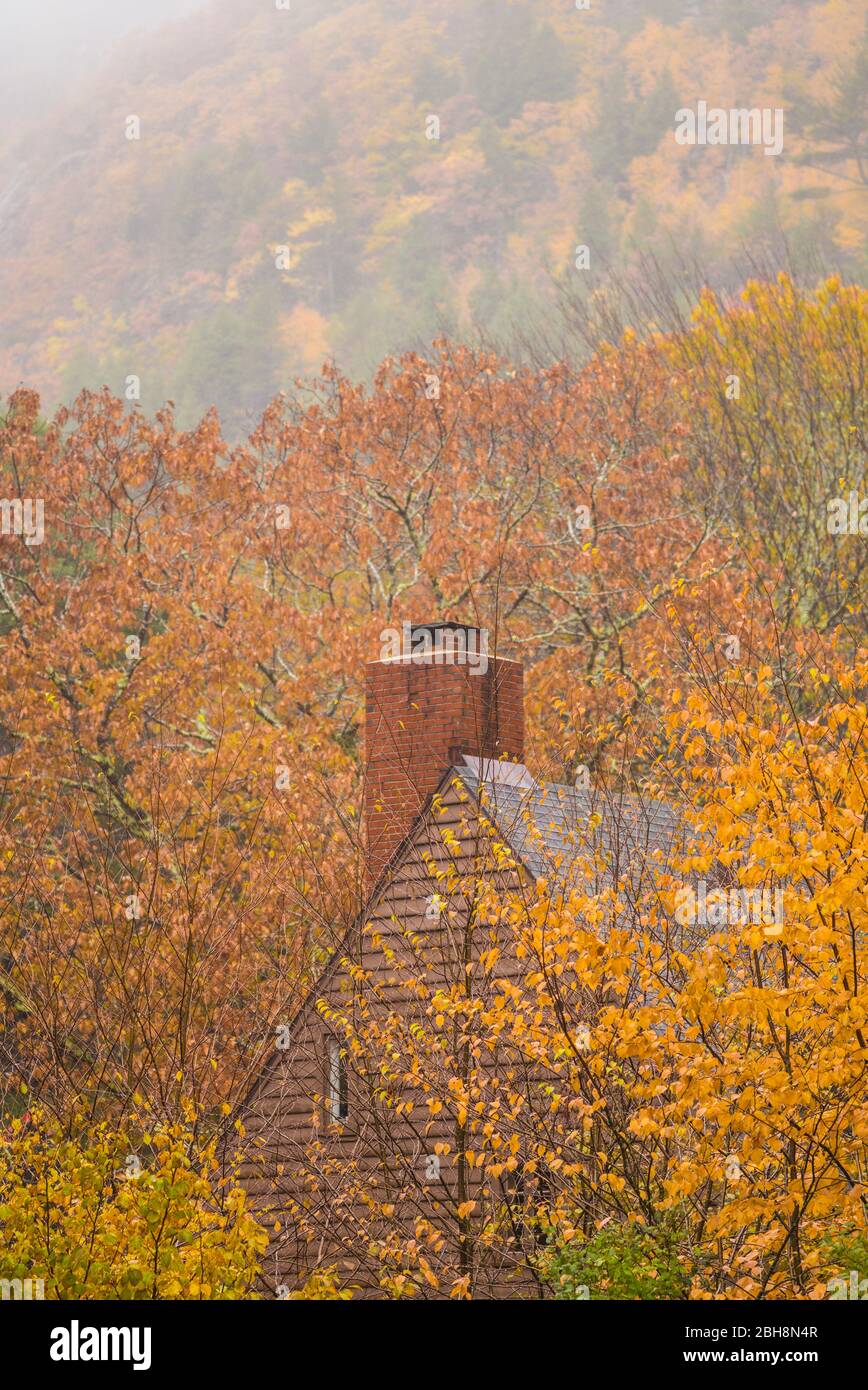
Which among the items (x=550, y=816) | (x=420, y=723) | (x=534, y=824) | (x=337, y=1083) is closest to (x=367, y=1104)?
(x=337, y=1083)

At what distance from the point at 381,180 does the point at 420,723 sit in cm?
11699

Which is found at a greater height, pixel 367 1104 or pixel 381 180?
pixel 381 180

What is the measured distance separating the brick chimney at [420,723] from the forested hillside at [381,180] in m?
69.8

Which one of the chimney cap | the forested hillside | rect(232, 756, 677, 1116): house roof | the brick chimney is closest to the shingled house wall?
rect(232, 756, 677, 1116): house roof

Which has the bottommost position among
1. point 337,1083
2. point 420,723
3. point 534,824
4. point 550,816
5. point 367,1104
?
point 367,1104

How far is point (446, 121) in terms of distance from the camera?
13262cm

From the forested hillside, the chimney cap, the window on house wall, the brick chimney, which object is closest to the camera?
the window on house wall

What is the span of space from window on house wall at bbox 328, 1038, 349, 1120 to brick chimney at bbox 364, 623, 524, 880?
2255 millimetres

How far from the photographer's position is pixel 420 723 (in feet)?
60.1

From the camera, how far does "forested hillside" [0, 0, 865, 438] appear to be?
340 ft

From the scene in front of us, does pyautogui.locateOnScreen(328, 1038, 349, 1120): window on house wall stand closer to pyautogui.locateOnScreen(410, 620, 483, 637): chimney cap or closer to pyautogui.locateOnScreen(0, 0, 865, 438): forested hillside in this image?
pyautogui.locateOnScreen(410, 620, 483, 637): chimney cap

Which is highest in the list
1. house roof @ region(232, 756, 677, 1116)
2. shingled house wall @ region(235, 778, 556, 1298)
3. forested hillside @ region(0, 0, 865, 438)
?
forested hillside @ region(0, 0, 865, 438)

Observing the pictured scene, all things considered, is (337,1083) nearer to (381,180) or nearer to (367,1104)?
(367,1104)
